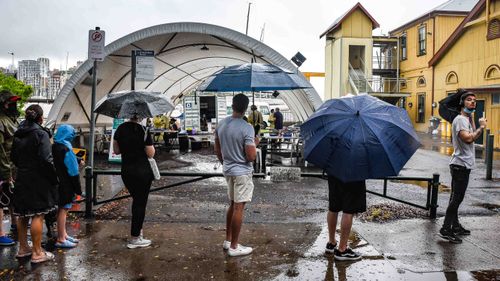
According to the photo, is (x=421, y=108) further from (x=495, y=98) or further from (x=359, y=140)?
(x=359, y=140)

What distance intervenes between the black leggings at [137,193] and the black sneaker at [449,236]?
400 cm

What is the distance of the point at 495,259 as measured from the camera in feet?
17.9

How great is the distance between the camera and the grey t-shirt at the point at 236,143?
5.23 metres

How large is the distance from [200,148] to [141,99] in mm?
13433

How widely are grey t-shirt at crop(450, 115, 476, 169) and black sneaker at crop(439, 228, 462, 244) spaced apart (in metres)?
0.92

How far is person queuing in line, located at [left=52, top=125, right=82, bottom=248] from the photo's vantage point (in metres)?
5.62

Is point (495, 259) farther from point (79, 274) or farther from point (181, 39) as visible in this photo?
point (181, 39)

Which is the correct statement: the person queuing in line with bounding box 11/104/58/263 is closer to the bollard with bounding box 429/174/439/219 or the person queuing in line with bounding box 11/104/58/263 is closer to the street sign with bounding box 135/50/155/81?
the bollard with bounding box 429/174/439/219

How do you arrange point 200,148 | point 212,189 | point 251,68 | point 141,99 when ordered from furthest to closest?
point 200,148
point 212,189
point 251,68
point 141,99

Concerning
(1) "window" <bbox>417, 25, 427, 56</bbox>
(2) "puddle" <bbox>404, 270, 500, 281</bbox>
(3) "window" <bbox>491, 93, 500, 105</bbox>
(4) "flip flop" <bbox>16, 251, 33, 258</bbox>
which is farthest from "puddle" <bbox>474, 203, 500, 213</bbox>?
(1) "window" <bbox>417, 25, 427, 56</bbox>

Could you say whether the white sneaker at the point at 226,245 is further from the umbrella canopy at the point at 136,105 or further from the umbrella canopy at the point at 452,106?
the umbrella canopy at the point at 452,106

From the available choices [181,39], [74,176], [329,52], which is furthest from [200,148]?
[329,52]

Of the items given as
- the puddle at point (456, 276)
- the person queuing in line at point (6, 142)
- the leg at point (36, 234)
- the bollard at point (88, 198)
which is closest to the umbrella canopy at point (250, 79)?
the bollard at point (88, 198)

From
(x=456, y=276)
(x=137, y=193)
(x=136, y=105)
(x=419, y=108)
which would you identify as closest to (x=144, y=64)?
(x=136, y=105)
